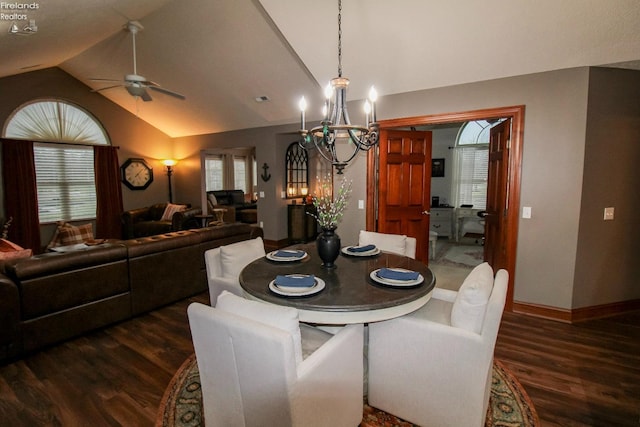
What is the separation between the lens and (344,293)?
186cm

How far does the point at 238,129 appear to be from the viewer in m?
6.87

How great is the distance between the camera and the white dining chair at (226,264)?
9.17 ft

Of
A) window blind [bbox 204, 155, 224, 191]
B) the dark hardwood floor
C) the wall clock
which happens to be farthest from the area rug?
window blind [bbox 204, 155, 224, 191]

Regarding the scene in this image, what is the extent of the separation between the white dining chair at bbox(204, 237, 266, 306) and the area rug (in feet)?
2.37

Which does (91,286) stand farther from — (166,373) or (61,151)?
(61,151)

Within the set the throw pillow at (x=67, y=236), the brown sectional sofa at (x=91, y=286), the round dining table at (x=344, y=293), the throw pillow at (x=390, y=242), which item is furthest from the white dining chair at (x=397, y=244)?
the throw pillow at (x=67, y=236)

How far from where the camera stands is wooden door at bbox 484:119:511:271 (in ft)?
11.4

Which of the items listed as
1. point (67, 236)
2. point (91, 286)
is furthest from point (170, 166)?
point (91, 286)

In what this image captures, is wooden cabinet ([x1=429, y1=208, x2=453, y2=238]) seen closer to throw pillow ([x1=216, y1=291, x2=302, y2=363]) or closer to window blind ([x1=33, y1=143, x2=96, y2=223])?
throw pillow ([x1=216, y1=291, x2=302, y2=363])

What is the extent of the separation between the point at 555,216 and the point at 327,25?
298 centimetres

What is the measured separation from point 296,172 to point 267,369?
629 cm

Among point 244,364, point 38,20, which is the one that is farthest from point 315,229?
point 244,364

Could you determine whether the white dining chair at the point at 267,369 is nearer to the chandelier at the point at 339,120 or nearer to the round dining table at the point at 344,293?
the round dining table at the point at 344,293

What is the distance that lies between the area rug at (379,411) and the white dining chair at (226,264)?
722 millimetres
